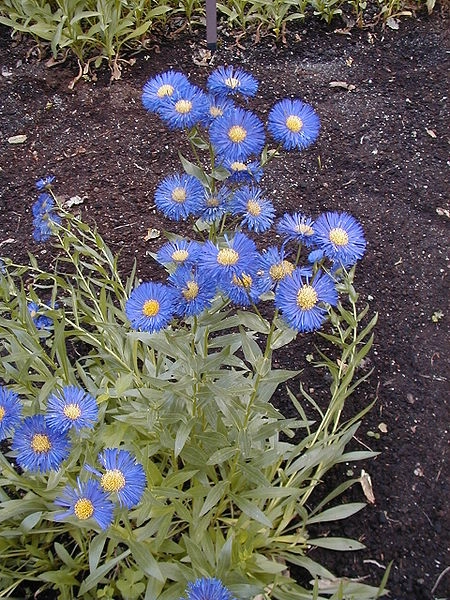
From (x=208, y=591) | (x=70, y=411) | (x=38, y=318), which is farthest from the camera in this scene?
(x=38, y=318)

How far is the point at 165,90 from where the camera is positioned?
1.25m

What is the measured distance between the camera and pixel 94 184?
2453mm

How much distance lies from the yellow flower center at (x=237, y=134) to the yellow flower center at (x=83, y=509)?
25.2 inches

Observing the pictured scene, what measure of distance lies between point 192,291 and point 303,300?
0.18m

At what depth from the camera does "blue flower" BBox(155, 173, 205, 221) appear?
3.96ft

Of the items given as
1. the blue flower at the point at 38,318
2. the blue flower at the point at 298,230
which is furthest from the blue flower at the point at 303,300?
the blue flower at the point at 38,318

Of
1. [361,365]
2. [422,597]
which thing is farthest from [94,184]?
[422,597]

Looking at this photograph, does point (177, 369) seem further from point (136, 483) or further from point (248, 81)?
point (248, 81)

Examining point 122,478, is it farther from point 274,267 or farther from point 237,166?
point 237,166

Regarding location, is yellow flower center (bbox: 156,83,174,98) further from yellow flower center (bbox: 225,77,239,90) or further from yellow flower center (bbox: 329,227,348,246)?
yellow flower center (bbox: 329,227,348,246)

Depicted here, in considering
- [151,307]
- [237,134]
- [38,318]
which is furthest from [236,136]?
[38,318]

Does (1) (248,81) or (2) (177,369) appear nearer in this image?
(1) (248,81)

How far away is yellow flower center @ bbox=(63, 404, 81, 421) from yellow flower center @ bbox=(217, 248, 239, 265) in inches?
14.0

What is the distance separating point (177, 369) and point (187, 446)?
0.56ft
